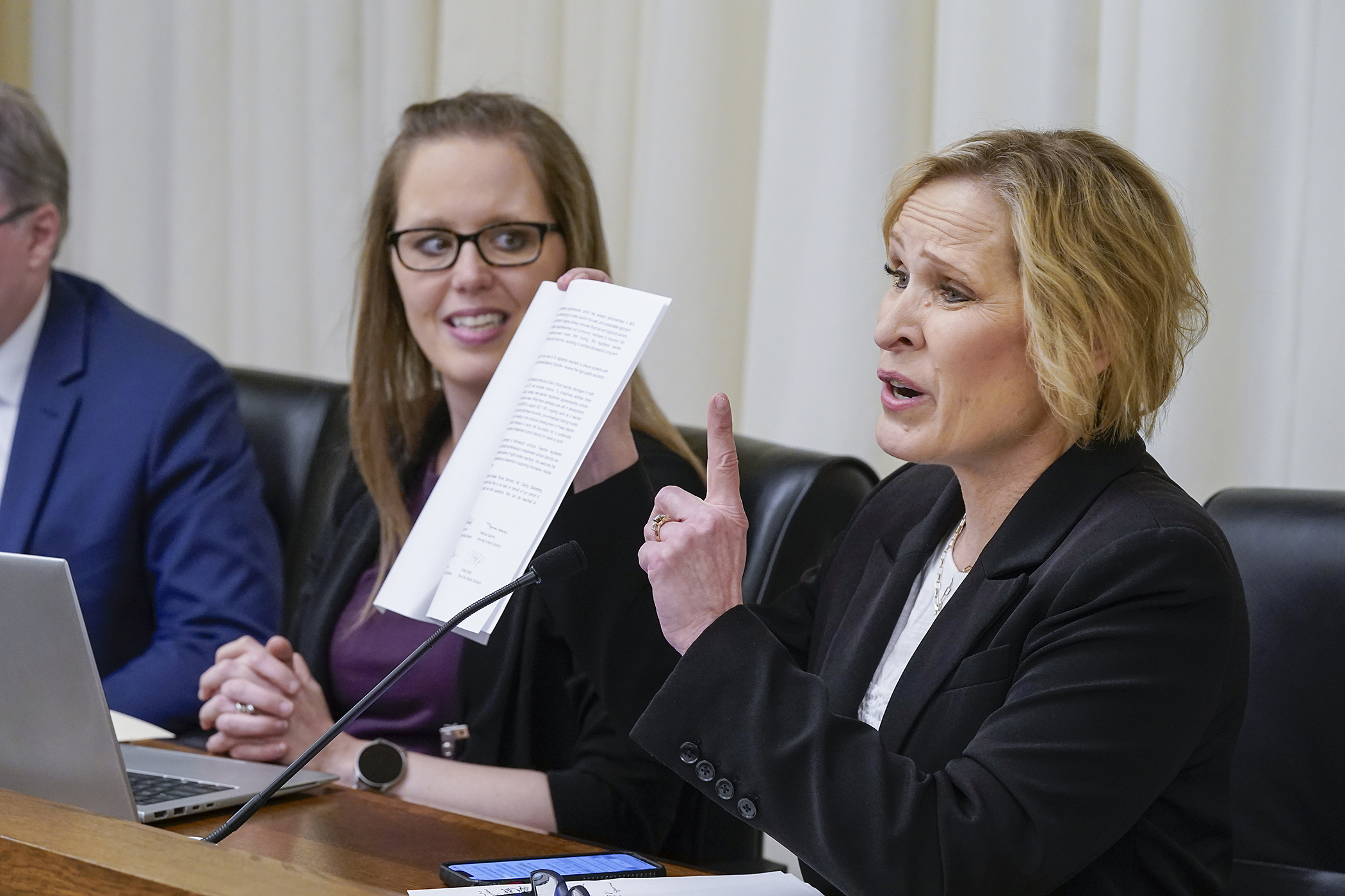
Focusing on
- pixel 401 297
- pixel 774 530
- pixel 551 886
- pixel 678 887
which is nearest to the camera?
pixel 551 886

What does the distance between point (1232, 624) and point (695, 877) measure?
1.62 ft

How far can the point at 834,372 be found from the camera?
7.24 ft

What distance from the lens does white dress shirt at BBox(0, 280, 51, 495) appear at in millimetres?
2221

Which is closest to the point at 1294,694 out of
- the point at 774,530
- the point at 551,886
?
the point at 774,530

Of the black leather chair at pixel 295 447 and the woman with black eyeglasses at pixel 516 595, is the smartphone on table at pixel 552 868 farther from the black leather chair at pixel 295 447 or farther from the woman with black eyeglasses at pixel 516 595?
the black leather chair at pixel 295 447

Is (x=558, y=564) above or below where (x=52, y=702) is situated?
above

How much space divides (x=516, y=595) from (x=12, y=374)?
1081mm

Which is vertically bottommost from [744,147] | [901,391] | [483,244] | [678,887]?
[678,887]

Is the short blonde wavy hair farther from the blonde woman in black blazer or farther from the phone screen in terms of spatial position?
the phone screen

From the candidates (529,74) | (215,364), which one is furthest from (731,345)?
(215,364)

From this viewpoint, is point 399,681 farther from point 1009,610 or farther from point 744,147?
point 744,147

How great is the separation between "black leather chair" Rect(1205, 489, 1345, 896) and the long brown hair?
2.33ft

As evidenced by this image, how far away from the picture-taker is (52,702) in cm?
112

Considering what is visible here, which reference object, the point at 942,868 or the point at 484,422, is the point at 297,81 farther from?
the point at 942,868
